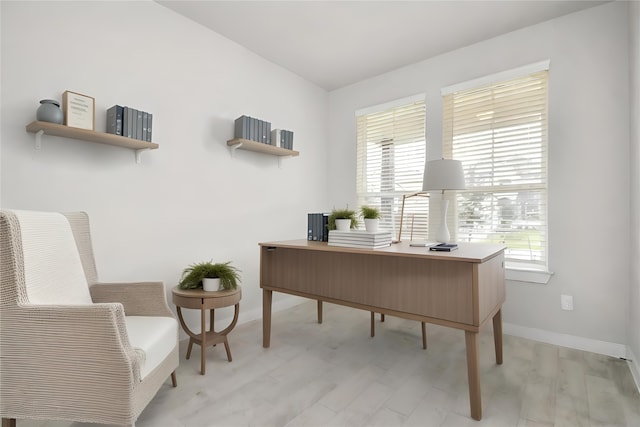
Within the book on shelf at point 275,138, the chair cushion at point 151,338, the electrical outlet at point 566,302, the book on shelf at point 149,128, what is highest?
the book on shelf at point 275,138

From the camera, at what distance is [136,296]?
1772 mm

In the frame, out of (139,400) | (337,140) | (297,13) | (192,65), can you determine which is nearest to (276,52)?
(297,13)

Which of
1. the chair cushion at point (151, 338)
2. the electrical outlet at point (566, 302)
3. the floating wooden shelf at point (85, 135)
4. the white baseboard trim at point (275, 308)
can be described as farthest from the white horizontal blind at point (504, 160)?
the floating wooden shelf at point (85, 135)

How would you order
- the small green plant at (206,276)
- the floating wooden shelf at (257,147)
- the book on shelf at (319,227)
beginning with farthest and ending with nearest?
the floating wooden shelf at (257,147)
the book on shelf at (319,227)
the small green plant at (206,276)

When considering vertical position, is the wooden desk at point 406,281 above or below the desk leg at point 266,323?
above

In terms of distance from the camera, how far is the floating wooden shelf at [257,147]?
280cm

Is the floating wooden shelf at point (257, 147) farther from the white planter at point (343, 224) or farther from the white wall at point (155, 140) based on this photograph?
the white planter at point (343, 224)

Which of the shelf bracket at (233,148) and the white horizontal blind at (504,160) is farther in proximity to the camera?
the shelf bracket at (233,148)

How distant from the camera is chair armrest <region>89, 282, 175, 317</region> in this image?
69.1 inches

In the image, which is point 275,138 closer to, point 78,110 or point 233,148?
point 233,148

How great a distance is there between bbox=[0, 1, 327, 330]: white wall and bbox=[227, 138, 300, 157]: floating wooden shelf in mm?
98

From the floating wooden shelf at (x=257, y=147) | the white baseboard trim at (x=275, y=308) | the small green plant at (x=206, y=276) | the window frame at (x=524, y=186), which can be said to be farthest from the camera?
the white baseboard trim at (x=275, y=308)

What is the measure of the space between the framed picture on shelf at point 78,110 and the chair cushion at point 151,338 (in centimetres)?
118

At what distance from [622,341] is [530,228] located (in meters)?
0.95
